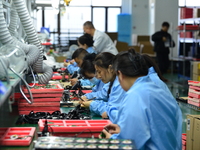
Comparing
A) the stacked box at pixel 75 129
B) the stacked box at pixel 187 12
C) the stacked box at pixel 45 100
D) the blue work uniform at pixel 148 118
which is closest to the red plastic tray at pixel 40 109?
the stacked box at pixel 45 100

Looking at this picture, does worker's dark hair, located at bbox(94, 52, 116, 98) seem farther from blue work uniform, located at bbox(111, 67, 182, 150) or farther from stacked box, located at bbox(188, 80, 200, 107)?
blue work uniform, located at bbox(111, 67, 182, 150)

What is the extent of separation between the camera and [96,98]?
3779 millimetres

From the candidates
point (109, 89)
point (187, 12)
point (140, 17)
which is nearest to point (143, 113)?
point (109, 89)

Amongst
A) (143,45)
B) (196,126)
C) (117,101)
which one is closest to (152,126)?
(117,101)

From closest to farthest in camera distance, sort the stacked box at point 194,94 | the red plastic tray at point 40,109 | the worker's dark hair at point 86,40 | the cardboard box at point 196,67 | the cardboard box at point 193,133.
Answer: the red plastic tray at point 40,109 → the cardboard box at point 193,133 → the stacked box at point 194,94 → the worker's dark hair at point 86,40 → the cardboard box at point 196,67

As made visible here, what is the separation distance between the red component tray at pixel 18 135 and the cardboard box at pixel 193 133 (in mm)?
1760

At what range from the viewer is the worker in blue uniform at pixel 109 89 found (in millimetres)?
3205

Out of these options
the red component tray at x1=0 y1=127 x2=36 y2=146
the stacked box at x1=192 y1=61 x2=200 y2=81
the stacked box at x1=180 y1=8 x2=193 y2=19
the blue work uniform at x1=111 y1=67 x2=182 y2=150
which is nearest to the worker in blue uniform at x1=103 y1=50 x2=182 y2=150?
the blue work uniform at x1=111 y1=67 x2=182 y2=150

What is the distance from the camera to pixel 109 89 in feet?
12.1

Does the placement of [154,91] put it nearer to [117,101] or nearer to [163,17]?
[117,101]

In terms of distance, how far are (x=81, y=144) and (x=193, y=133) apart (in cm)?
229

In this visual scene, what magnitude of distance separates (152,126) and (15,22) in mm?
2687

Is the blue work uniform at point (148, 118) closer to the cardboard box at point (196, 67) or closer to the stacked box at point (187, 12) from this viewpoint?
the cardboard box at point (196, 67)

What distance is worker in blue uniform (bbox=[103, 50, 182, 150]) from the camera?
6.30ft
